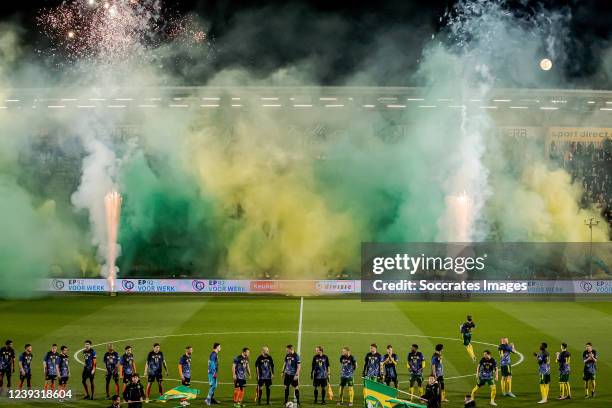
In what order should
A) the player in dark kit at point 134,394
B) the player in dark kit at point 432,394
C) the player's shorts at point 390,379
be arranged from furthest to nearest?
the player's shorts at point 390,379, the player in dark kit at point 134,394, the player in dark kit at point 432,394

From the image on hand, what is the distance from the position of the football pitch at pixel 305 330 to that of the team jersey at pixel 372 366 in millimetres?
1087

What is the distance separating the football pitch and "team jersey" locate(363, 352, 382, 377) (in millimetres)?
1087

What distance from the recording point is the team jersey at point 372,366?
22.3 metres

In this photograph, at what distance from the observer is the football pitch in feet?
82.1

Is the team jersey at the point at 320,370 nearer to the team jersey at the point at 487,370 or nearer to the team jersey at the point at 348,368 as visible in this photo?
the team jersey at the point at 348,368

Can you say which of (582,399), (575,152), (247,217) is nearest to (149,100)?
(247,217)

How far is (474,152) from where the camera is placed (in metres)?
63.3

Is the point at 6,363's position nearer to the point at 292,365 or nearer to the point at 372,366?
the point at 292,365

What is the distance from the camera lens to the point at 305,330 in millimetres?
36125

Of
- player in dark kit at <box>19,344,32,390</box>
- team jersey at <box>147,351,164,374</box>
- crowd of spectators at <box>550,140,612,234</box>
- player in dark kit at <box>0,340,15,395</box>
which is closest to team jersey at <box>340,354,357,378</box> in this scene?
team jersey at <box>147,351,164,374</box>

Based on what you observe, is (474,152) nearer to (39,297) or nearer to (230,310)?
(230,310)

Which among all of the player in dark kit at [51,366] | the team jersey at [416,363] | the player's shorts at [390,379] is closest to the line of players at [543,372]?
the team jersey at [416,363]

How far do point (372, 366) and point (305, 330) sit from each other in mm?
13943

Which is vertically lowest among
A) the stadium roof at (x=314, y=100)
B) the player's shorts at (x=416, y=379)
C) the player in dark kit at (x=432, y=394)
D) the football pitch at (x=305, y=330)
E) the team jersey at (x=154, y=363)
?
the player in dark kit at (x=432, y=394)
